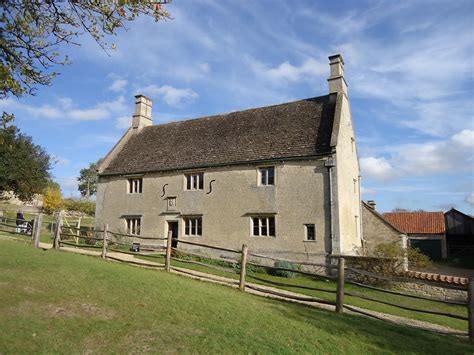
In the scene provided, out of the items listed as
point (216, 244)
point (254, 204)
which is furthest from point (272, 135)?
point (216, 244)

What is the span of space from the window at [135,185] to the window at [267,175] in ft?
29.6

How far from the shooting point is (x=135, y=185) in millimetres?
25000

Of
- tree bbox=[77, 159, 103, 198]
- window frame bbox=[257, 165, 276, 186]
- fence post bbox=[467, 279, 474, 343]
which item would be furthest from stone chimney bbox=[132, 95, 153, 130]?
tree bbox=[77, 159, 103, 198]

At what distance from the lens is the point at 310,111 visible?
21891mm

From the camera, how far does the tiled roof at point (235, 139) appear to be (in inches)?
798

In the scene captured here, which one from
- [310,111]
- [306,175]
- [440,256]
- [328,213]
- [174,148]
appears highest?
[310,111]

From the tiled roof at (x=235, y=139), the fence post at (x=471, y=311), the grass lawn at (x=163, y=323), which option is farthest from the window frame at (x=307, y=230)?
Answer: the fence post at (x=471, y=311)

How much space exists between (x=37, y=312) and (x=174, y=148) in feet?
60.9

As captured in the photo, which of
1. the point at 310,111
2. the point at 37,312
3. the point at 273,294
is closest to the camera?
the point at 37,312

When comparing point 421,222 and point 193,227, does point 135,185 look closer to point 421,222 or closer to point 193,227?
point 193,227

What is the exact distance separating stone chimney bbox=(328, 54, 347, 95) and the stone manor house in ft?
0.20

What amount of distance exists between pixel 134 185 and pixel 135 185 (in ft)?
0.25

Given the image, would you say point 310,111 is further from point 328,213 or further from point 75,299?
point 75,299

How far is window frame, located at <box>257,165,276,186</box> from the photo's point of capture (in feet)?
66.3
